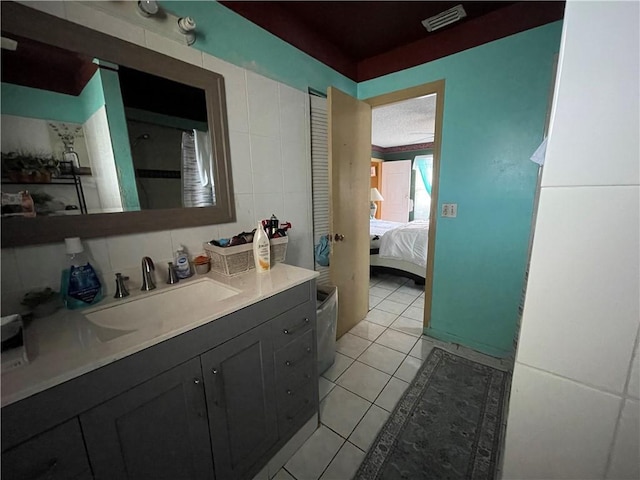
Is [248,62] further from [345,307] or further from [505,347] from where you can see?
[505,347]

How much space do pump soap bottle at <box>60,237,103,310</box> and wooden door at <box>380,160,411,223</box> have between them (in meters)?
5.91

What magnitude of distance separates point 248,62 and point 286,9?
468mm

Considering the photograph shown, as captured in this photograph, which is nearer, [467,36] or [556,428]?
[556,428]

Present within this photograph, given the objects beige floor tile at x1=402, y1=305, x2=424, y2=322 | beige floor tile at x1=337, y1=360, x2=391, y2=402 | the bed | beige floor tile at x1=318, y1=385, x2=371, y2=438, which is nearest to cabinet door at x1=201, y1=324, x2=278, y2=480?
beige floor tile at x1=318, y1=385, x2=371, y2=438

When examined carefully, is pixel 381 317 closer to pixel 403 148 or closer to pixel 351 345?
pixel 351 345

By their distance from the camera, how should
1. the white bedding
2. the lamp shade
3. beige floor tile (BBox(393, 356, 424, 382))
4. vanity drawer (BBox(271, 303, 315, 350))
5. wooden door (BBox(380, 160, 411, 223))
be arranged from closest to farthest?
vanity drawer (BBox(271, 303, 315, 350))
beige floor tile (BBox(393, 356, 424, 382))
the white bedding
wooden door (BBox(380, 160, 411, 223))
the lamp shade

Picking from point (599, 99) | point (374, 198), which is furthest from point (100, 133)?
point (374, 198)

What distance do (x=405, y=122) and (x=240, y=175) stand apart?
3463 millimetres

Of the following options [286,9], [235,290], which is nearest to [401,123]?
[286,9]

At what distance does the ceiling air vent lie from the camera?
1.55 metres

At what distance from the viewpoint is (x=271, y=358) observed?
1.02 meters

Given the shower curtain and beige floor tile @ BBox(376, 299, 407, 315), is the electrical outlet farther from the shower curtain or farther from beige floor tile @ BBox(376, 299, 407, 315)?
the shower curtain

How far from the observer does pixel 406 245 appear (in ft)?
10.2

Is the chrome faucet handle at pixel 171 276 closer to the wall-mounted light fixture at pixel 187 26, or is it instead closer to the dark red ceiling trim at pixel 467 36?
the wall-mounted light fixture at pixel 187 26
